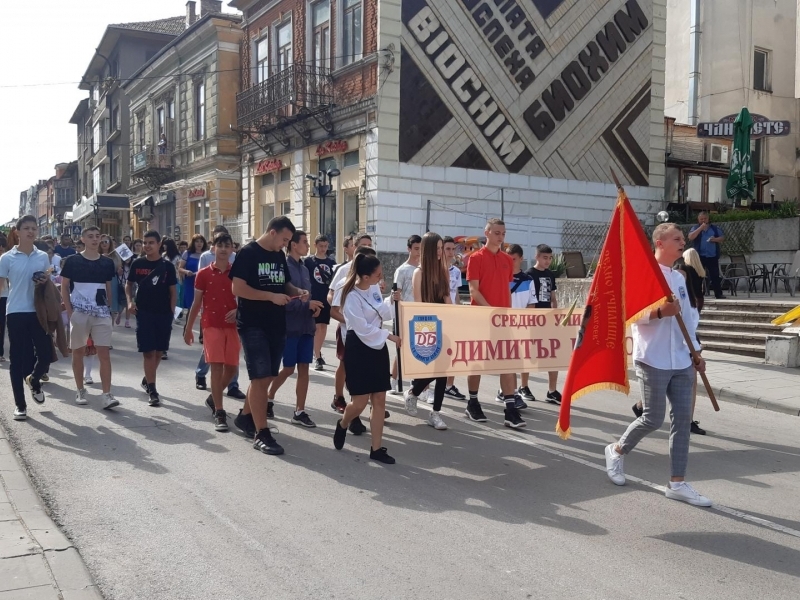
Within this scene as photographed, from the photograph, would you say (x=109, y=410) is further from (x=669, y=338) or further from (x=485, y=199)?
(x=485, y=199)

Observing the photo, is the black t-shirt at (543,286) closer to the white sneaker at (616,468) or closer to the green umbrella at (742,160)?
the white sneaker at (616,468)

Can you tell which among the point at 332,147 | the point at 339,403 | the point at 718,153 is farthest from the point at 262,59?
the point at 339,403

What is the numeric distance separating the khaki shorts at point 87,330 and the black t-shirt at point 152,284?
1.56 ft

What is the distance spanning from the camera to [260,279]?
6.88m

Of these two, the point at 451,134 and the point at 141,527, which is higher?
the point at 451,134

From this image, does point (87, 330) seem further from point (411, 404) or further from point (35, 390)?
point (411, 404)

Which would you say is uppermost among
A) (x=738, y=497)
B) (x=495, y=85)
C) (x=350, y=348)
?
(x=495, y=85)

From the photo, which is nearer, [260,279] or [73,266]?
[260,279]

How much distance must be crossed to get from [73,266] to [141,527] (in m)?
4.32

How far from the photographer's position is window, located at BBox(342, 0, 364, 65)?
23531mm

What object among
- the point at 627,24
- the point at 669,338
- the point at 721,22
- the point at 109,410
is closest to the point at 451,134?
the point at 627,24

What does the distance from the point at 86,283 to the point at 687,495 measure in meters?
6.26

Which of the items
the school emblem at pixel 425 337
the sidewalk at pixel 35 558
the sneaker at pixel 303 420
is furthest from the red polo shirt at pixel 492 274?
the sidewalk at pixel 35 558

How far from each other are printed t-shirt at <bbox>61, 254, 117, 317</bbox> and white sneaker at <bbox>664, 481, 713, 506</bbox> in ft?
19.7
